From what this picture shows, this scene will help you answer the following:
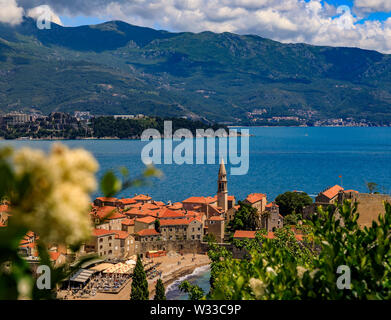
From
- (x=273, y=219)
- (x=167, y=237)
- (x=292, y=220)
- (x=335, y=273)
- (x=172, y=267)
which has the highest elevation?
(x=335, y=273)

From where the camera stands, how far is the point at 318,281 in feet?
12.8

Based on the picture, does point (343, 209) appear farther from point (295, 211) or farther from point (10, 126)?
Result: point (10, 126)

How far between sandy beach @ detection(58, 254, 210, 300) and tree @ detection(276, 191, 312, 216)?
48.2 ft

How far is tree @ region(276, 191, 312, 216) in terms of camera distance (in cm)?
5650

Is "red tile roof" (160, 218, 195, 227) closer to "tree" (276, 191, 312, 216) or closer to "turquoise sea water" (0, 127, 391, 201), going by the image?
"tree" (276, 191, 312, 216)

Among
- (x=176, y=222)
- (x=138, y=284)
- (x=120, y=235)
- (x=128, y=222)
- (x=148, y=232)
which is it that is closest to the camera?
(x=138, y=284)

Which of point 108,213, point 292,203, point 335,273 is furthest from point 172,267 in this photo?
point 108,213

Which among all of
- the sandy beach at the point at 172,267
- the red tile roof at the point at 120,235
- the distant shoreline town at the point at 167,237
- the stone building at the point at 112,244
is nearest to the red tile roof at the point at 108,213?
the sandy beach at the point at 172,267

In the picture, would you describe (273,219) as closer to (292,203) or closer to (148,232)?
(292,203)

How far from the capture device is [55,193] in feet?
4.51

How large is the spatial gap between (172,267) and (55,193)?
43.6 metres
